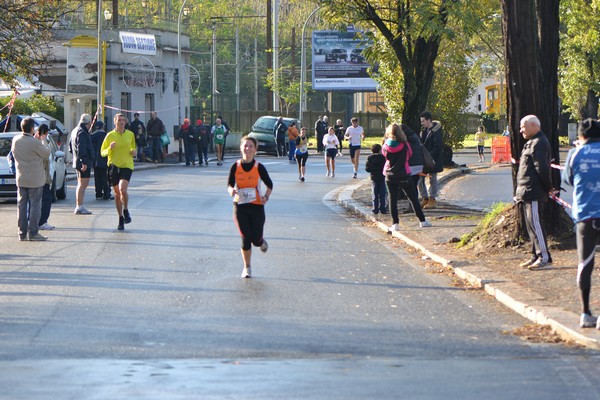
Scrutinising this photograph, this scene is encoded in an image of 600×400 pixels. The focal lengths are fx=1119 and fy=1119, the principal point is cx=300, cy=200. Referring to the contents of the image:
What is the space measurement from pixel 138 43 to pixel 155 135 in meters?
6.98

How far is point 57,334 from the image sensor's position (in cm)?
873

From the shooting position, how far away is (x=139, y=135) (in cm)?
3956

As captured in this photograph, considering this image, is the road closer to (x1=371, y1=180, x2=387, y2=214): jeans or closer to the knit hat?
the knit hat

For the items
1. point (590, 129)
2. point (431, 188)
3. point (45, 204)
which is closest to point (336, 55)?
point (431, 188)

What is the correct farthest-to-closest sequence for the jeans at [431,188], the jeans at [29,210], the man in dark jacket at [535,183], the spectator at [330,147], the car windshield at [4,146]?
the spectator at [330,147]
the car windshield at [4,146]
the jeans at [431,188]
the jeans at [29,210]
the man in dark jacket at [535,183]

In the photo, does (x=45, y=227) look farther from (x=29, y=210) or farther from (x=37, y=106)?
(x=37, y=106)

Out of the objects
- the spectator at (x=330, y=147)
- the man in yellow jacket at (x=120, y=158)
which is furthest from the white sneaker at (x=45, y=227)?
the spectator at (x=330, y=147)

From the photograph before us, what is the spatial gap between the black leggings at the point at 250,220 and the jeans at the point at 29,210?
4633mm

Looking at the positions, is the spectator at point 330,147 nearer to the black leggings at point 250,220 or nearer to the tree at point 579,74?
the tree at point 579,74

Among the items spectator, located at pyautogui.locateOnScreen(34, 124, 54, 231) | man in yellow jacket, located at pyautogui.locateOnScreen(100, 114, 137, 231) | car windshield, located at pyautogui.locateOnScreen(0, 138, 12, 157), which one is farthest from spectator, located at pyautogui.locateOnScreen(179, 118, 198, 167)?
spectator, located at pyautogui.locateOnScreen(34, 124, 54, 231)

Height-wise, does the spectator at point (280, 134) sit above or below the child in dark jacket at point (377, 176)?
above

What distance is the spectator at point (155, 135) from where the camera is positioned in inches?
1610

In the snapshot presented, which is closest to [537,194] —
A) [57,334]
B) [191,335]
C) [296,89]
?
[191,335]

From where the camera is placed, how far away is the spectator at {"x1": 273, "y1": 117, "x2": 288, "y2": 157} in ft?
155
